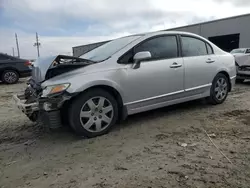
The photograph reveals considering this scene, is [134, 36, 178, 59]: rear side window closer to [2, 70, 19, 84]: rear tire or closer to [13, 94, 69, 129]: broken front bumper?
[13, 94, 69, 129]: broken front bumper

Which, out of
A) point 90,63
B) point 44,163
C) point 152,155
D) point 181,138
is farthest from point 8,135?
point 181,138

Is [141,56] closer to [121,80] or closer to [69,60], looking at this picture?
[121,80]

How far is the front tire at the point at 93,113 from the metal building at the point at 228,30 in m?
17.5

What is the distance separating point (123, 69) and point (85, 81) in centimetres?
70

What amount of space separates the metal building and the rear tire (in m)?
9.71

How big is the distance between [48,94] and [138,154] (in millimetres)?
1475

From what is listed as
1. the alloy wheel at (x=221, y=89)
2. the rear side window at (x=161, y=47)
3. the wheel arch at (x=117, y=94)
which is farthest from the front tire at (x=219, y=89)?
the wheel arch at (x=117, y=94)

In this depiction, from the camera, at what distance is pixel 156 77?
449 cm

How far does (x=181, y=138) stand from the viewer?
150 inches

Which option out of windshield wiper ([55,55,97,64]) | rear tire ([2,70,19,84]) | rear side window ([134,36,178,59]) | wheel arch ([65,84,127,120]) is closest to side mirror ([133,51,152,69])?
rear side window ([134,36,178,59])

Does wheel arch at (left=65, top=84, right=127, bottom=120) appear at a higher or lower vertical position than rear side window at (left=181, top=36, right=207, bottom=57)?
lower

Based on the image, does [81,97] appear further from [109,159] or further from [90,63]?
[109,159]

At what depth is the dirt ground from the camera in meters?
2.72

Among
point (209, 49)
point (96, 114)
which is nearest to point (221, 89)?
point (209, 49)
